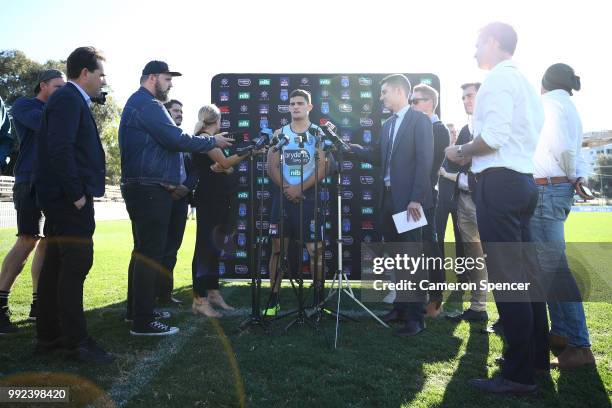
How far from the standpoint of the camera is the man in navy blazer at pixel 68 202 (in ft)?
10.1

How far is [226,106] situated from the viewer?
262 inches

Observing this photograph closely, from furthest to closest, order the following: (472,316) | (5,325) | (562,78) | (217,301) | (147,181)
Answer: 1. (217,301)
2. (472,316)
3. (5,325)
4. (147,181)
5. (562,78)

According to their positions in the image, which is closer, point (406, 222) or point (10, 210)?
point (406, 222)

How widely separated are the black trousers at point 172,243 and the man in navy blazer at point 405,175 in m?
2.28

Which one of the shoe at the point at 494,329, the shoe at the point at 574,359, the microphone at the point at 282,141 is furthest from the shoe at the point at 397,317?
the microphone at the point at 282,141

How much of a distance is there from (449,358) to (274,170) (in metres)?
2.74

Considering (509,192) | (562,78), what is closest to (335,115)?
(562,78)

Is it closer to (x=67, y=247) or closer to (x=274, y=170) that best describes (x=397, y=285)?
(x=274, y=170)

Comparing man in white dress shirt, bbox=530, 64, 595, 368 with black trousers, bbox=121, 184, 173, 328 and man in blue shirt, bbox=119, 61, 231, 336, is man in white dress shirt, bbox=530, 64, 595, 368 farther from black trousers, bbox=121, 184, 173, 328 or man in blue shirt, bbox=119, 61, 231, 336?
black trousers, bbox=121, 184, 173, 328

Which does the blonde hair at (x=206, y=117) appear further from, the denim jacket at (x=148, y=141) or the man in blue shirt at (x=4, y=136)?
the man in blue shirt at (x=4, y=136)

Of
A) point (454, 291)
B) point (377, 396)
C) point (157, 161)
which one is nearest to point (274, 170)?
point (157, 161)

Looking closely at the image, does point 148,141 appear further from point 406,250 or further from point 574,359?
point 574,359

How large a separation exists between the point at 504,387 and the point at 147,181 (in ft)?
10.6

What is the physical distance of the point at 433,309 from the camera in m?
4.84
